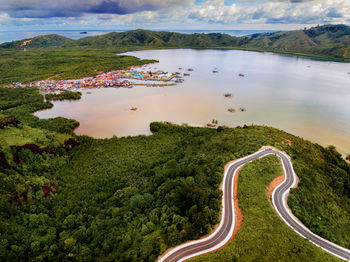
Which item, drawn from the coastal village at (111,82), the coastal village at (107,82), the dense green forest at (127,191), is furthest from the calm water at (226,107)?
the dense green forest at (127,191)

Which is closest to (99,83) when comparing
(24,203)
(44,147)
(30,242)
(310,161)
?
(44,147)

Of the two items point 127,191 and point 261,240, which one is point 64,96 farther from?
point 261,240

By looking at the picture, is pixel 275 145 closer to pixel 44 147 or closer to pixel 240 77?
pixel 44 147

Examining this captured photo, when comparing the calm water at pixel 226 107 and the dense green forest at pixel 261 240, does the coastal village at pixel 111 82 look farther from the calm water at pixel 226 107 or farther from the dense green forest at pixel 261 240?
the dense green forest at pixel 261 240

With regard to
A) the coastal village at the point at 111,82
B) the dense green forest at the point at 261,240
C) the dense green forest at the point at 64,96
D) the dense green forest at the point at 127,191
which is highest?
the coastal village at the point at 111,82

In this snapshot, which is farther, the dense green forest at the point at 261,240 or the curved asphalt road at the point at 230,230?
the curved asphalt road at the point at 230,230

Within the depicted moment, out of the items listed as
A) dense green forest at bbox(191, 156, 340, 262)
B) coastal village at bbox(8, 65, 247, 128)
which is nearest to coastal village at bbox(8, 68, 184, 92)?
coastal village at bbox(8, 65, 247, 128)
